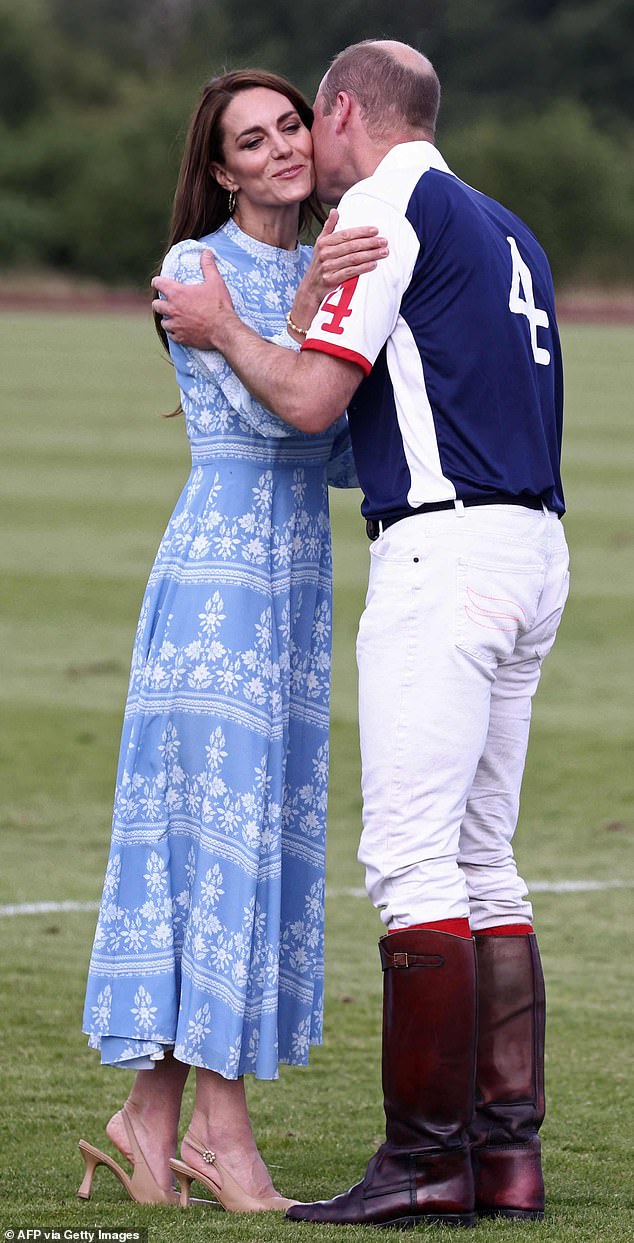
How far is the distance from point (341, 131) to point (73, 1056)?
8.17ft

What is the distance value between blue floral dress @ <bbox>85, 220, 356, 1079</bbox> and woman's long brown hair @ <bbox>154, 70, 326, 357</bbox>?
0.20 feet

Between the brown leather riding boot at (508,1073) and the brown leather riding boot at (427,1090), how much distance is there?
0.54ft

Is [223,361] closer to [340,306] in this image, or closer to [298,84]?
[340,306]

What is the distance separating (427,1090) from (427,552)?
94cm

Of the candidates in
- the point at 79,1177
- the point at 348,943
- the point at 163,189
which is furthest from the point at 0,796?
the point at 163,189

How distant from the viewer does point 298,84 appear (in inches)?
2239

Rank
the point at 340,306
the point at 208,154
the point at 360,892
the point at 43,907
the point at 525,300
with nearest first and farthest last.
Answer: the point at 340,306 < the point at 525,300 < the point at 208,154 < the point at 43,907 < the point at 360,892

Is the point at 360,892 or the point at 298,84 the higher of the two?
the point at 298,84

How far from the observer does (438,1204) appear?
337cm

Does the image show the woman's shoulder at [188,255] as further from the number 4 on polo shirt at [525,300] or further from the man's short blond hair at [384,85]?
the number 4 on polo shirt at [525,300]

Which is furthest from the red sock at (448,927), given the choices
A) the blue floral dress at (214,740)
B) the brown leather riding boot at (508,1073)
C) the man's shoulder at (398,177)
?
the man's shoulder at (398,177)

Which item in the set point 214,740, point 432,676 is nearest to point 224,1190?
point 214,740

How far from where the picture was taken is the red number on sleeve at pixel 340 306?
3312 millimetres

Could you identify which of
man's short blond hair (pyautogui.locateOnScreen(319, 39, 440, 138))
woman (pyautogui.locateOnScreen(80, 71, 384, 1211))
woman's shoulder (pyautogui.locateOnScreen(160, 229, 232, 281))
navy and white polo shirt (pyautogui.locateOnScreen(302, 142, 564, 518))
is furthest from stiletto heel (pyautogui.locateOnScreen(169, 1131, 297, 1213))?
man's short blond hair (pyautogui.locateOnScreen(319, 39, 440, 138))
